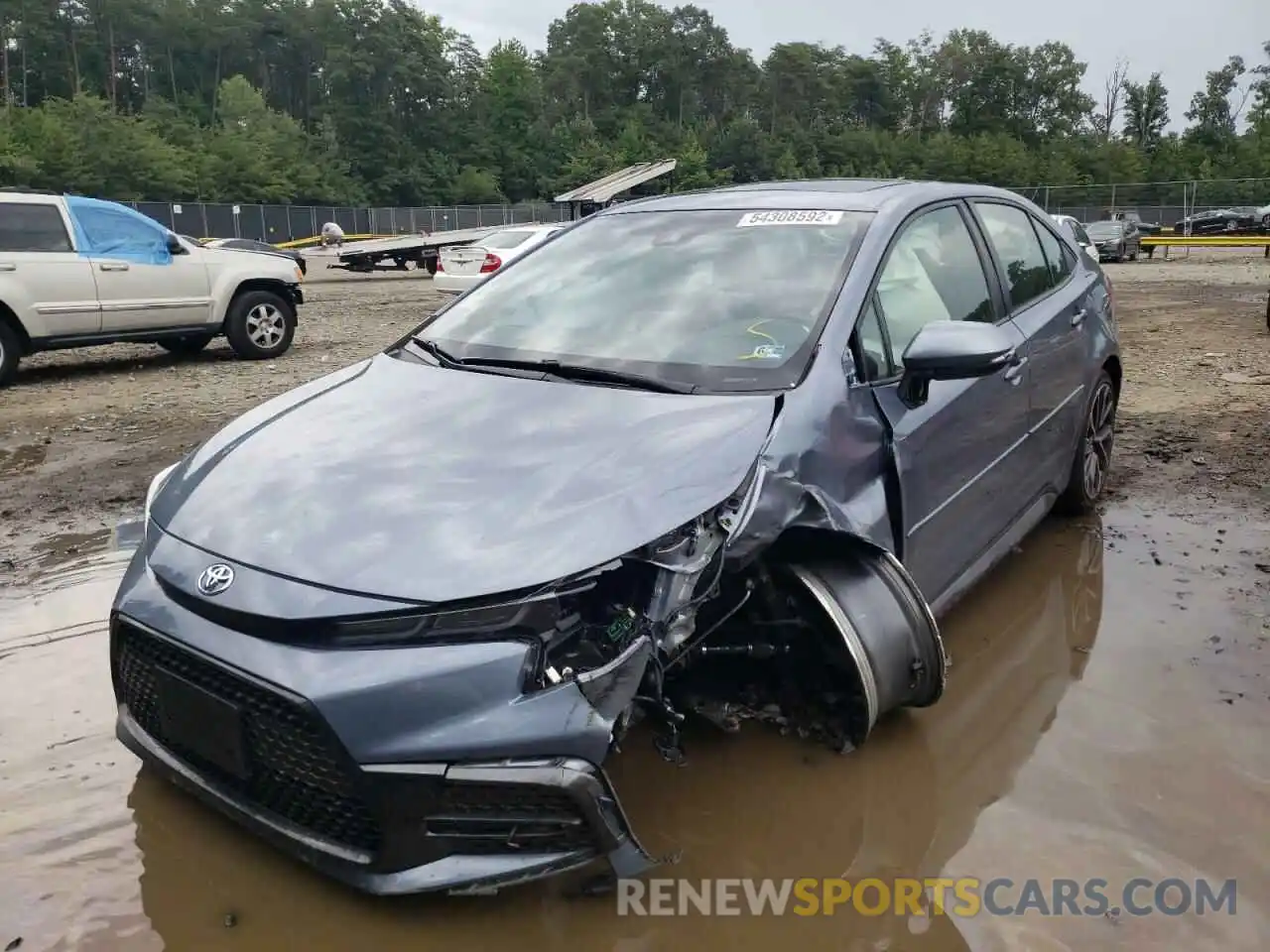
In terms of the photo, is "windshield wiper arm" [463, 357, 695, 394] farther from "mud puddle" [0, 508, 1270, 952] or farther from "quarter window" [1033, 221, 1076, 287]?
"quarter window" [1033, 221, 1076, 287]

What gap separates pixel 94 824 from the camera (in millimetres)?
2600

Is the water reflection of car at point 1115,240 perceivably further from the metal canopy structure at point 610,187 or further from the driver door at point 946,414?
the driver door at point 946,414

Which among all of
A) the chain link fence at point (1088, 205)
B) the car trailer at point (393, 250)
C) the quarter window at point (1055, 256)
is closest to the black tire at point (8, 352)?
the quarter window at point (1055, 256)

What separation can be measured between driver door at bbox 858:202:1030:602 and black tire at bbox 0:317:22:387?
27.2ft

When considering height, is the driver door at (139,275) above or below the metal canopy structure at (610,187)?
below

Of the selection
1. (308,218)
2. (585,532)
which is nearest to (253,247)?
(585,532)

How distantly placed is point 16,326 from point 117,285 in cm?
92

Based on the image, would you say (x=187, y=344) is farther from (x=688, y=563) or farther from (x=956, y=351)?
(x=688, y=563)

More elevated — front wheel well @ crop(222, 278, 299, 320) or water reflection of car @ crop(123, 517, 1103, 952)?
front wheel well @ crop(222, 278, 299, 320)

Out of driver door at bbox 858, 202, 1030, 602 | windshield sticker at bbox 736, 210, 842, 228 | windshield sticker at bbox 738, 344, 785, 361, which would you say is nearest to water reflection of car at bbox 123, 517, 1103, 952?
driver door at bbox 858, 202, 1030, 602

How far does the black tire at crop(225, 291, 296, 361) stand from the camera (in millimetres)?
10289

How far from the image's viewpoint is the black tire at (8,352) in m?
8.77

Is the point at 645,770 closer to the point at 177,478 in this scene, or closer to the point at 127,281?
the point at 177,478

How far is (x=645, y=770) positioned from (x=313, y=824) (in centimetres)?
99
